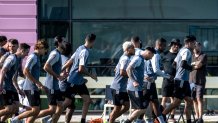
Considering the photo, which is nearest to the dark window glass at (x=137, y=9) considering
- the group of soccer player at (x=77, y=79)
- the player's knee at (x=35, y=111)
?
the group of soccer player at (x=77, y=79)

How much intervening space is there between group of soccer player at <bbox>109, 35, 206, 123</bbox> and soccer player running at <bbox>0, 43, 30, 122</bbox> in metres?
2.24

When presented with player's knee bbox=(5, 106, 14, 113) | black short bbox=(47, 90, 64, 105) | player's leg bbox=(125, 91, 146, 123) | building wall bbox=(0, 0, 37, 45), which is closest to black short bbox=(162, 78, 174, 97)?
player's leg bbox=(125, 91, 146, 123)

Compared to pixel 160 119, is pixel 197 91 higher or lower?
higher

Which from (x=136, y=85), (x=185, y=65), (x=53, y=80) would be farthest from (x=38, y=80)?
(x=185, y=65)

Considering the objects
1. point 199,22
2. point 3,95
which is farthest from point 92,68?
point 3,95

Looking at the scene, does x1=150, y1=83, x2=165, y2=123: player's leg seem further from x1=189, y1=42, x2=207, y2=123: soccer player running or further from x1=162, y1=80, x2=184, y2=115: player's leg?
x1=189, y1=42, x2=207, y2=123: soccer player running

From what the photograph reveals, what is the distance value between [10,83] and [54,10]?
22.2ft

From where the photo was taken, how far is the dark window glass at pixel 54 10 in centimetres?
2481

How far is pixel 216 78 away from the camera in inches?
976

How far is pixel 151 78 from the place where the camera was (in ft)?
65.3

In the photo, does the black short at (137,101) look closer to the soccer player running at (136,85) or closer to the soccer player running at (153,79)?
the soccer player running at (136,85)

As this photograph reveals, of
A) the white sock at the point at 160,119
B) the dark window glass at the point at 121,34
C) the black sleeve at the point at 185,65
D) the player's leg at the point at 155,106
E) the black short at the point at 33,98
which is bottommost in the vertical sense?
the white sock at the point at 160,119

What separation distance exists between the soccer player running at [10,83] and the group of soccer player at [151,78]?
2236 millimetres

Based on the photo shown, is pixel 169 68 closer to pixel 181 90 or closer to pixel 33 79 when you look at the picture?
pixel 181 90
